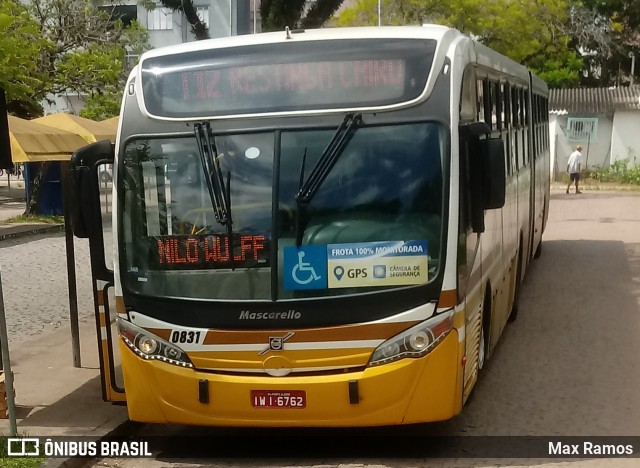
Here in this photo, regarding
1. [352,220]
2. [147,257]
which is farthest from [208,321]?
[352,220]

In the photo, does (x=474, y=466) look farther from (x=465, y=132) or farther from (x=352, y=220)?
(x=465, y=132)

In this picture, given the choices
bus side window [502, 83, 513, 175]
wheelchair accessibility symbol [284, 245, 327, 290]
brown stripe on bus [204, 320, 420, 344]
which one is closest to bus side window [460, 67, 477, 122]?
wheelchair accessibility symbol [284, 245, 327, 290]

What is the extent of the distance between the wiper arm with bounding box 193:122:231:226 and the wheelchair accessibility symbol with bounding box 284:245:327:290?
48 centimetres

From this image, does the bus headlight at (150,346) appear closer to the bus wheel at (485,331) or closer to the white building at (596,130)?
the bus wheel at (485,331)

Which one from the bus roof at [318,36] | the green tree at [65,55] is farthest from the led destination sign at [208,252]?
the green tree at [65,55]

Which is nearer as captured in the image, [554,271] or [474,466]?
[474,466]

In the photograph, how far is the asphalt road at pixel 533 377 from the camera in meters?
6.63

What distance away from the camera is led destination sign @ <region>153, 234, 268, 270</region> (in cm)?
609

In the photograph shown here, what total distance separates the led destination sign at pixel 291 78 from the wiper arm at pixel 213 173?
16 centimetres

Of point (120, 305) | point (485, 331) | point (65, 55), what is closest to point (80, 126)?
point (65, 55)

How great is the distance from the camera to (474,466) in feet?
20.3

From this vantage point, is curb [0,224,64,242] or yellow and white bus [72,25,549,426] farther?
curb [0,224,64,242]

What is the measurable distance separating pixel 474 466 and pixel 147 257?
8.26ft

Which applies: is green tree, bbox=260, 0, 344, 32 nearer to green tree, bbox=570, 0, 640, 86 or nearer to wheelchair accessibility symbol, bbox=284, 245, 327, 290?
wheelchair accessibility symbol, bbox=284, 245, 327, 290
